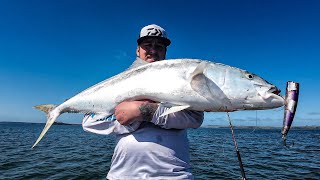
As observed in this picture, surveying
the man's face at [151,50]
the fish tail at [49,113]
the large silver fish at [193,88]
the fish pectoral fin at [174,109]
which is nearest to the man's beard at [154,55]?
the man's face at [151,50]

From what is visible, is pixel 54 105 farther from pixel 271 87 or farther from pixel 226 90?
pixel 271 87

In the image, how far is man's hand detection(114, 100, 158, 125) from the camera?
3.50 m

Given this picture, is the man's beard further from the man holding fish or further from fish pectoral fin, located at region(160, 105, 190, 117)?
fish pectoral fin, located at region(160, 105, 190, 117)

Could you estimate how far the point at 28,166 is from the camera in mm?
16312

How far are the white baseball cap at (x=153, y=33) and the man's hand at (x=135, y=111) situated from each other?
1232 mm

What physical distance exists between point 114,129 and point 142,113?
27.0 inches

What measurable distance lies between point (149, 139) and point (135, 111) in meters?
0.47

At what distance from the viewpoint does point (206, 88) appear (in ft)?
11.5

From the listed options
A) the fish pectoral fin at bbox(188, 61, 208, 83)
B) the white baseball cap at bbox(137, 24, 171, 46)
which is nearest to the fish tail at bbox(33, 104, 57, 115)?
the white baseball cap at bbox(137, 24, 171, 46)

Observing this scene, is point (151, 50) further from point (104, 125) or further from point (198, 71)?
point (104, 125)

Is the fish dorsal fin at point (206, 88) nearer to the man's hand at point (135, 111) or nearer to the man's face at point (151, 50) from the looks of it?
the man's hand at point (135, 111)

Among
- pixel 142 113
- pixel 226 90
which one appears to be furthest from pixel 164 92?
pixel 226 90

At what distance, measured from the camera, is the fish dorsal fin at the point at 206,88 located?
3.49 metres

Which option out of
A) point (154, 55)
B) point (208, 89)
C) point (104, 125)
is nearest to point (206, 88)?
point (208, 89)
